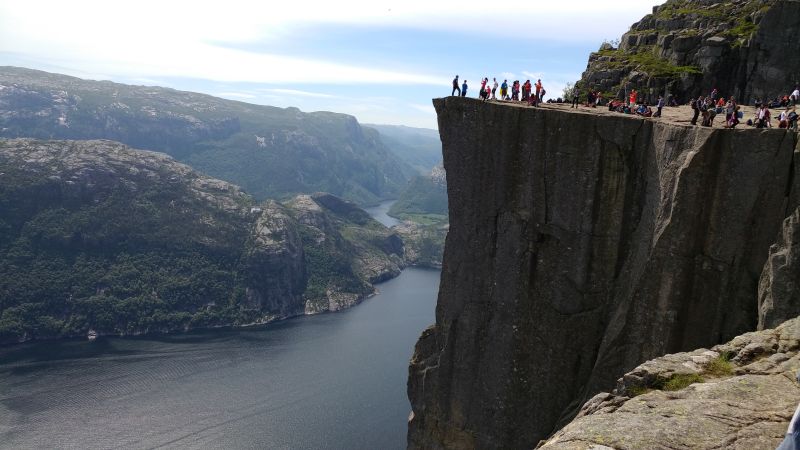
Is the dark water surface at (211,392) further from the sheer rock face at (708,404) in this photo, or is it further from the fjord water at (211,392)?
the sheer rock face at (708,404)

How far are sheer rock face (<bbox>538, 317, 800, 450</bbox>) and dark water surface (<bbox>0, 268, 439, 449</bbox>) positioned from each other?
97.5 meters

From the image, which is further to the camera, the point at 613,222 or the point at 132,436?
the point at 132,436

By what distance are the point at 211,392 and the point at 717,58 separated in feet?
416

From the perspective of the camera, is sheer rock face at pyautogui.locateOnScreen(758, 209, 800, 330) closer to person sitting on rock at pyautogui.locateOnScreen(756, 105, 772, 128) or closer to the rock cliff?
person sitting on rock at pyautogui.locateOnScreen(756, 105, 772, 128)

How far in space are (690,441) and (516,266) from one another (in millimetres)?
16677

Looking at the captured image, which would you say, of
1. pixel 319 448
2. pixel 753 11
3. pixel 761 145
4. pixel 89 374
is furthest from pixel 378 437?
pixel 761 145

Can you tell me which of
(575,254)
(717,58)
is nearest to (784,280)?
(575,254)

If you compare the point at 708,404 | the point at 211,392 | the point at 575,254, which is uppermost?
the point at 575,254

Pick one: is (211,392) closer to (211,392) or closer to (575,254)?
(211,392)

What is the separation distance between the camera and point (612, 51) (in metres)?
48.6

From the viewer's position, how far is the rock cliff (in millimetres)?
36562

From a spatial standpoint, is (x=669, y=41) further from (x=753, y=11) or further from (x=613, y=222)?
(x=613, y=222)

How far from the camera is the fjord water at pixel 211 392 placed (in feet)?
371

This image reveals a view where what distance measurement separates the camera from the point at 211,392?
136625 millimetres
